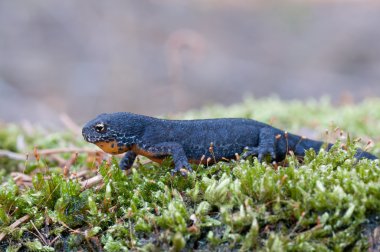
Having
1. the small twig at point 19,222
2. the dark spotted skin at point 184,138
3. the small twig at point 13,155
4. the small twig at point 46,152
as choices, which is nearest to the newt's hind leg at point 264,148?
the dark spotted skin at point 184,138

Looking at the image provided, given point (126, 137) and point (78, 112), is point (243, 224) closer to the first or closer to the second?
point (126, 137)

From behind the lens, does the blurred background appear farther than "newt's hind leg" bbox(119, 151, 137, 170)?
Yes

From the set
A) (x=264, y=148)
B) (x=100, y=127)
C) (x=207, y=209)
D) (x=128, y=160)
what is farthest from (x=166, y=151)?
(x=207, y=209)

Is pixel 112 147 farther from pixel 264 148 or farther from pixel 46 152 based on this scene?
pixel 46 152

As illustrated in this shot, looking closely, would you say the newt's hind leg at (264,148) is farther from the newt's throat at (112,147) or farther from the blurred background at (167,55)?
the blurred background at (167,55)

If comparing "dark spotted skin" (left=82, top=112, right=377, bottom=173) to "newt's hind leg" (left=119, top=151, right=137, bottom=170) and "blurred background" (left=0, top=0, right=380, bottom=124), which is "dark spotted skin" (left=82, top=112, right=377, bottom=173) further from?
"blurred background" (left=0, top=0, right=380, bottom=124)

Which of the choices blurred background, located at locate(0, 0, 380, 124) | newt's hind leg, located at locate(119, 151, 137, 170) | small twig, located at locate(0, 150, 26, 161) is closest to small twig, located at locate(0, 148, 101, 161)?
small twig, located at locate(0, 150, 26, 161)
